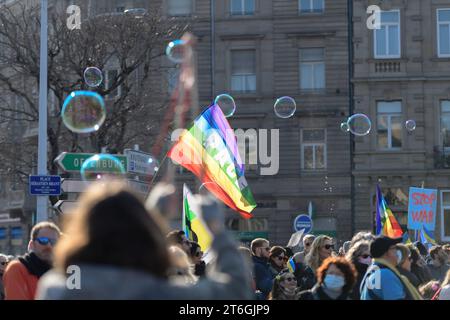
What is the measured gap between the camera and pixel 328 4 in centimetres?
3894

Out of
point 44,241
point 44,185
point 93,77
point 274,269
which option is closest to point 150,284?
point 44,241

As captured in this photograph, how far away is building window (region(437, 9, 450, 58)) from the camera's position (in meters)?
38.3

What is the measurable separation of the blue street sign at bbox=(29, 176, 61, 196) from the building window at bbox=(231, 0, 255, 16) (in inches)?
828

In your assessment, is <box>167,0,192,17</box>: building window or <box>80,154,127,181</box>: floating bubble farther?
<box>167,0,192,17</box>: building window

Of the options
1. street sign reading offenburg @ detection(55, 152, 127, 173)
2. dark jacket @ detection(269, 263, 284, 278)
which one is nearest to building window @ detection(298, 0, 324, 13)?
street sign reading offenburg @ detection(55, 152, 127, 173)

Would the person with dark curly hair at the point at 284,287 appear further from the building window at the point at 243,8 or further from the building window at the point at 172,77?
the building window at the point at 243,8

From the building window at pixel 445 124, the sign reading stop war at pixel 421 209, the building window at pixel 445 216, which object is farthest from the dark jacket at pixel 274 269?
the building window at pixel 445 124

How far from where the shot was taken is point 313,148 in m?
38.9

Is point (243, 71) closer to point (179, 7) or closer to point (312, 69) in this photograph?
point (312, 69)

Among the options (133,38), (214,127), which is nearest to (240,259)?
(214,127)

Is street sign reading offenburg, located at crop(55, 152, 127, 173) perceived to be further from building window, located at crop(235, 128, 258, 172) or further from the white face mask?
building window, located at crop(235, 128, 258, 172)

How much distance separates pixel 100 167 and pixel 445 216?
24824 mm

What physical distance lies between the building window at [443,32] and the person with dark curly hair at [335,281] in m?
32.5
